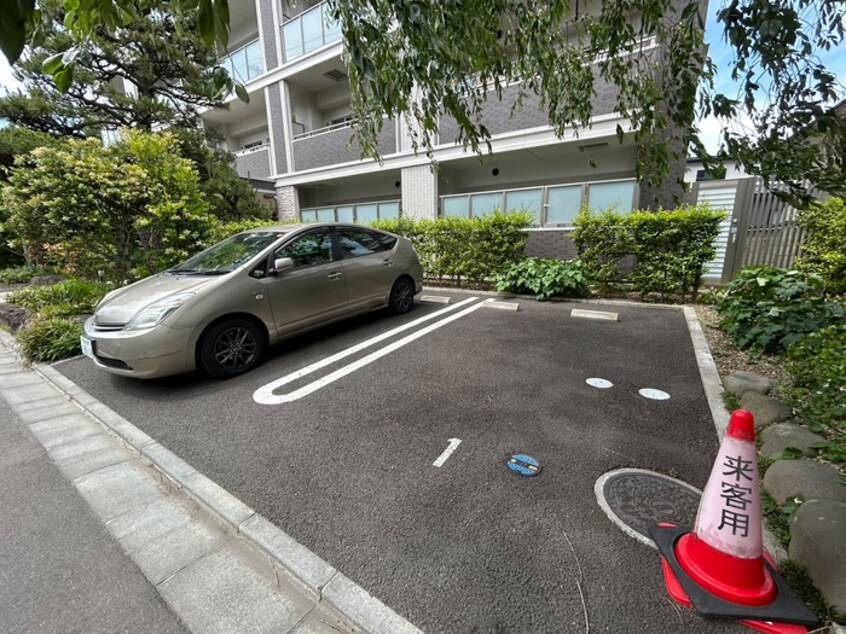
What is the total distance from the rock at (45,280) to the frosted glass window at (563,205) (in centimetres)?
1252

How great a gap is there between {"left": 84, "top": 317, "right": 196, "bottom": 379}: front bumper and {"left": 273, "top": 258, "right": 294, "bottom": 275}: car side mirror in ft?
3.54

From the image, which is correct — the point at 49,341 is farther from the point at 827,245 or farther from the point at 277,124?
the point at 277,124

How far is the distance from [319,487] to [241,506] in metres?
0.43

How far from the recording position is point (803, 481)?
1907 mm

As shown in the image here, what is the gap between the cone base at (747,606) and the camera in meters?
1.34

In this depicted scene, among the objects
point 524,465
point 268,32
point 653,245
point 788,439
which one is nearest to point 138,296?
point 524,465

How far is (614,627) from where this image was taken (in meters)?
1.39

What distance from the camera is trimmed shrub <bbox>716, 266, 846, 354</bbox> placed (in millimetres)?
3762

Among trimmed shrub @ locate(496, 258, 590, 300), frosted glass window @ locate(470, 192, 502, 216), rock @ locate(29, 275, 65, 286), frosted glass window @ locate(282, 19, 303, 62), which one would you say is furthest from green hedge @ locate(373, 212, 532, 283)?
rock @ locate(29, 275, 65, 286)

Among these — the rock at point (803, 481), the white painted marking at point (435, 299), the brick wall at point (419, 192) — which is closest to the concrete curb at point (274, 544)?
the rock at point (803, 481)

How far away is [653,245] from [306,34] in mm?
12577

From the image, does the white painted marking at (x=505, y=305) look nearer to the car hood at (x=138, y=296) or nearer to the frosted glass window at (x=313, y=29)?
the car hood at (x=138, y=296)

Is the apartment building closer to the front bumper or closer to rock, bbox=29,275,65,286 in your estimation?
the front bumper

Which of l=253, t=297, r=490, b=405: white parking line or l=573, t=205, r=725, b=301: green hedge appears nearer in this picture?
l=253, t=297, r=490, b=405: white parking line
